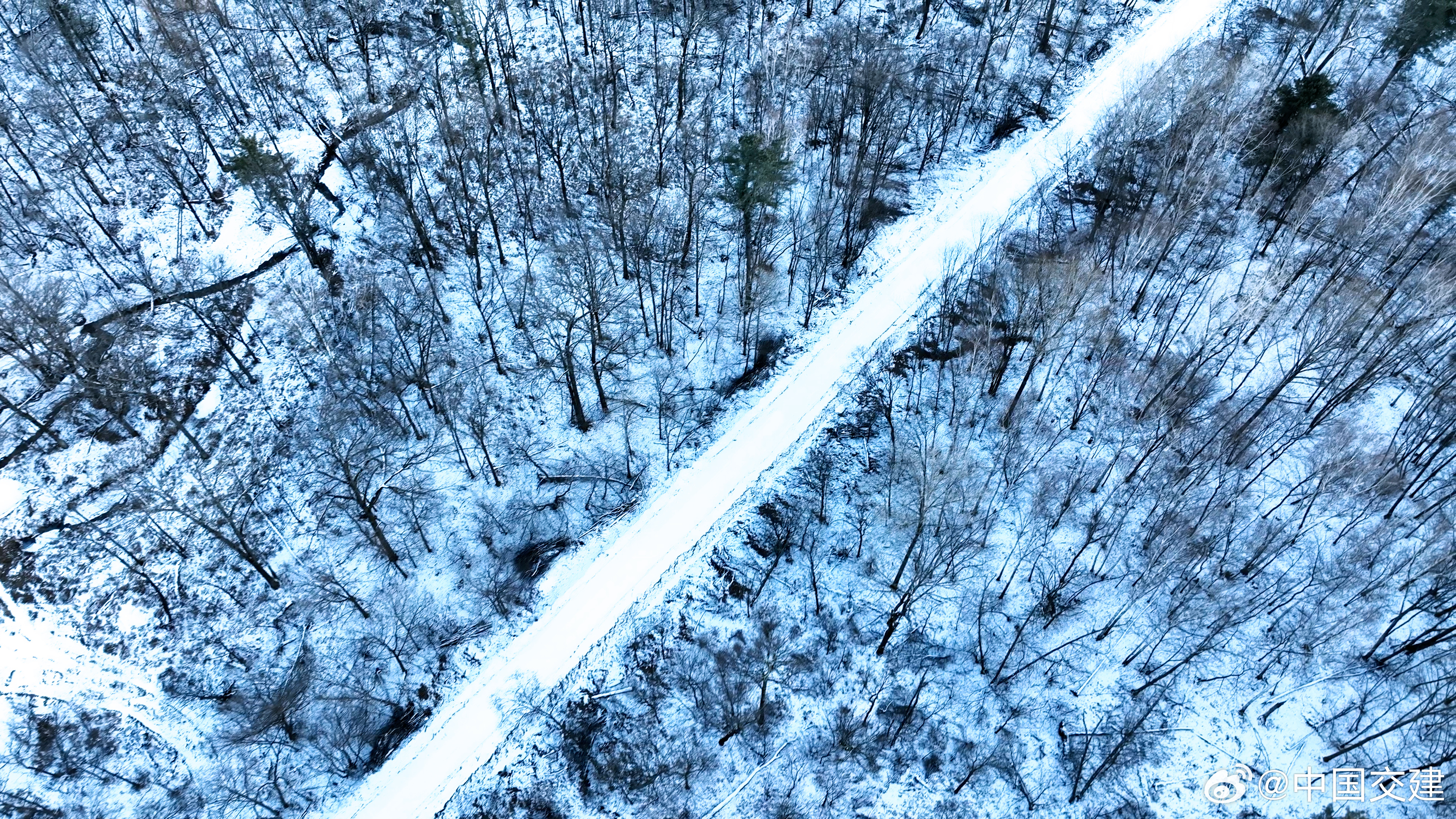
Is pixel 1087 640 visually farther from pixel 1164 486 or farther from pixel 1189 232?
pixel 1189 232

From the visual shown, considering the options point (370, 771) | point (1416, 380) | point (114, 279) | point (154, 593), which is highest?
point (114, 279)

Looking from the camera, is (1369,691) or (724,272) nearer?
(1369,691)

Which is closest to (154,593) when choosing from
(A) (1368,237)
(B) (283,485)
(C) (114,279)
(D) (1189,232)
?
(B) (283,485)

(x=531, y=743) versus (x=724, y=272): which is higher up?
(x=724, y=272)
